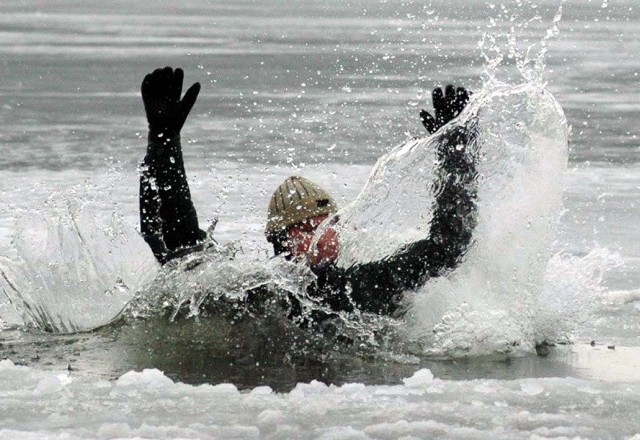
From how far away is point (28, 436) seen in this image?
3.84m

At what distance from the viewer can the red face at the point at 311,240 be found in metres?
5.21

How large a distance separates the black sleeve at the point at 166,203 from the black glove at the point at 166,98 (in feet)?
0.31

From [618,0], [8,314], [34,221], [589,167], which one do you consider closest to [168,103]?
[8,314]

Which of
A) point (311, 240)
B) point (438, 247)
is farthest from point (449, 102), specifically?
point (311, 240)

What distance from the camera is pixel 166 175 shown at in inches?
233

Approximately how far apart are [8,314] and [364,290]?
5.64 ft

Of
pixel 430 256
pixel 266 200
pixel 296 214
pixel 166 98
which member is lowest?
pixel 266 200

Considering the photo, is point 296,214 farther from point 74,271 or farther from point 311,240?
point 74,271

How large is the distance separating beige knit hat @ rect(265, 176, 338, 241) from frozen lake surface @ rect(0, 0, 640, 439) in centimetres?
54

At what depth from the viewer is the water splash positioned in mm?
5504

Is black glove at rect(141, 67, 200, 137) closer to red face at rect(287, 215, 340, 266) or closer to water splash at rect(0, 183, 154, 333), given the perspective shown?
water splash at rect(0, 183, 154, 333)

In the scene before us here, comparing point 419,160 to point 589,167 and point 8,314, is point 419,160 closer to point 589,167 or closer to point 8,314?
point 8,314

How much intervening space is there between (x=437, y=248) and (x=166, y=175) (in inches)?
55.6

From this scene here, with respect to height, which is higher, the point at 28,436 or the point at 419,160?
the point at 419,160
